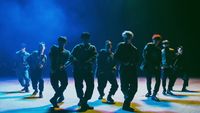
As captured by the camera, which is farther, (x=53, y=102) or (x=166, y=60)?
(x=166, y=60)

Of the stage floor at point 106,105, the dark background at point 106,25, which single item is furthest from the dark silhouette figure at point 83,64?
the dark background at point 106,25

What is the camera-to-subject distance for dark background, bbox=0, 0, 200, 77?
27016 mm

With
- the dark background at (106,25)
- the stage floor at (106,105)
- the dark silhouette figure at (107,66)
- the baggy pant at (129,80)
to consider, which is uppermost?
the dark background at (106,25)

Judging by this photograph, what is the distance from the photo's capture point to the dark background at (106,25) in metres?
27.0

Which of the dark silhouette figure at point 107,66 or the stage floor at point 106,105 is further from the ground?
the dark silhouette figure at point 107,66

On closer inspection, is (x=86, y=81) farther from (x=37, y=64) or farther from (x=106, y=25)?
(x=106, y=25)

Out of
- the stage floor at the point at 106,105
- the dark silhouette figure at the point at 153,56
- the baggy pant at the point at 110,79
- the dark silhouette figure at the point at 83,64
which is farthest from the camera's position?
the baggy pant at the point at 110,79

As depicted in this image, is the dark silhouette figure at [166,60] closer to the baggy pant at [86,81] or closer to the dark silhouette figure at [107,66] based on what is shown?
the dark silhouette figure at [107,66]

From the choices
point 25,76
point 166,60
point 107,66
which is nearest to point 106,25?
point 25,76

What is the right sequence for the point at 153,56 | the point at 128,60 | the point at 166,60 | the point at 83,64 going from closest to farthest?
the point at 128,60
the point at 83,64
the point at 153,56
the point at 166,60

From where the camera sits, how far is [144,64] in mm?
13234

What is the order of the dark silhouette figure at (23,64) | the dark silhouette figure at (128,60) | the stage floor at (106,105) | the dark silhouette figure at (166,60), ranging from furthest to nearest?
the dark silhouette figure at (23,64), the dark silhouette figure at (166,60), the stage floor at (106,105), the dark silhouette figure at (128,60)

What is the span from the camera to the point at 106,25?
27.3 m

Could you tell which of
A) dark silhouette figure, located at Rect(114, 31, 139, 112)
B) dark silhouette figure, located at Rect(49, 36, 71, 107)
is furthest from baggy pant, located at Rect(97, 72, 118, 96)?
dark silhouette figure, located at Rect(49, 36, 71, 107)
